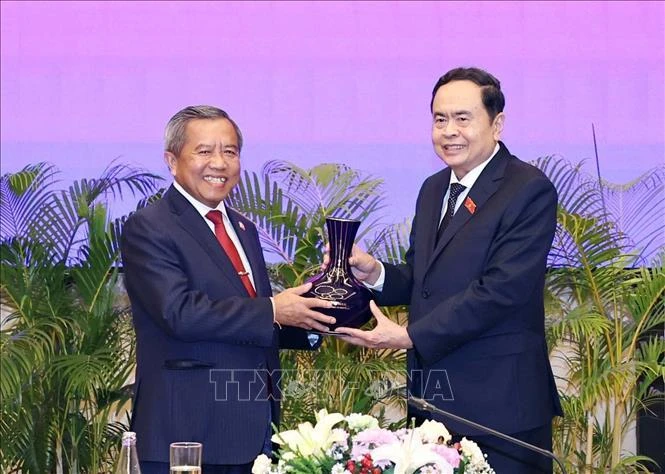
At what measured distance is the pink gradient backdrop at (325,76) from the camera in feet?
19.3

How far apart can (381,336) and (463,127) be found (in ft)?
2.45

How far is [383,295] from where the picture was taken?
4.05 metres

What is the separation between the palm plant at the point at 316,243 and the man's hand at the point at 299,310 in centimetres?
153

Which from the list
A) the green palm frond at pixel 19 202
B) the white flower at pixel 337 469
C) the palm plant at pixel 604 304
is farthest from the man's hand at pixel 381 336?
the green palm frond at pixel 19 202

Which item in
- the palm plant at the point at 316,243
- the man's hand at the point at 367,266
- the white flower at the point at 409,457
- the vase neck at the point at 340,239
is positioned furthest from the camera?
the palm plant at the point at 316,243

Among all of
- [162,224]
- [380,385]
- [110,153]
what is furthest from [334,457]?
[110,153]

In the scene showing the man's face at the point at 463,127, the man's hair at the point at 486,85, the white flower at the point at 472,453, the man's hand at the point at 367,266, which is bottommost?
the white flower at the point at 472,453

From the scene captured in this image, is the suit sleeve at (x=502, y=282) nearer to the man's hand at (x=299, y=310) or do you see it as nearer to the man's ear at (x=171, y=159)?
the man's hand at (x=299, y=310)

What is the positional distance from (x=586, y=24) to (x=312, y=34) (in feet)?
4.74

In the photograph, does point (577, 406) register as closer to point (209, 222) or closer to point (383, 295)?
point (383, 295)

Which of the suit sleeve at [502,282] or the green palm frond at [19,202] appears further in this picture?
the green palm frond at [19,202]

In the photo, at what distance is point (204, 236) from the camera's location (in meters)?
3.66

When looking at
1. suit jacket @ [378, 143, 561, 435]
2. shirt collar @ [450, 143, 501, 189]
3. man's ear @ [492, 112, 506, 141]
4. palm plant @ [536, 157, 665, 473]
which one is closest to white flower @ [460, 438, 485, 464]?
suit jacket @ [378, 143, 561, 435]

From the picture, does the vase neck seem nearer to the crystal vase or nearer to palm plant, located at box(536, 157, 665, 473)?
the crystal vase
